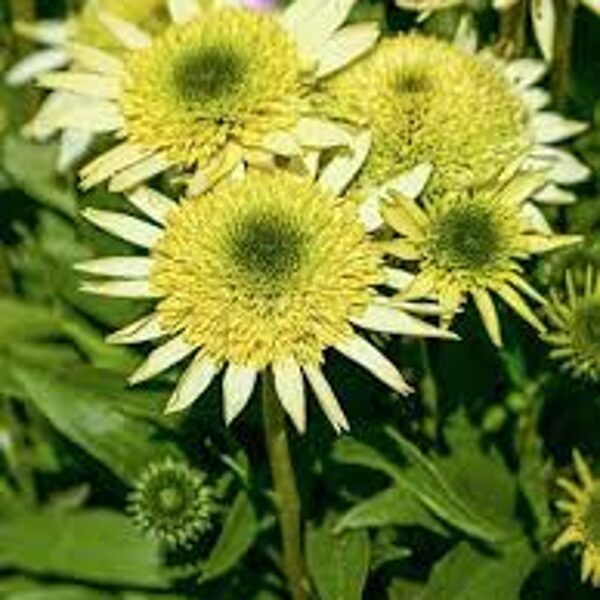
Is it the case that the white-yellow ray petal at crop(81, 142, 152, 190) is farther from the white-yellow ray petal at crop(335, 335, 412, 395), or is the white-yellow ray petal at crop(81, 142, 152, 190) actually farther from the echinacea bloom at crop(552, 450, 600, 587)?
the echinacea bloom at crop(552, 450, 600, 587)

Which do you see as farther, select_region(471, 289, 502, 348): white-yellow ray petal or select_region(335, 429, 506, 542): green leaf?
select_region(335, 429, 506, 542): green leaf

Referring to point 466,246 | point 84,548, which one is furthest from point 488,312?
point 84,548

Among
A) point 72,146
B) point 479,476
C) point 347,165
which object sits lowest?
point 479,476

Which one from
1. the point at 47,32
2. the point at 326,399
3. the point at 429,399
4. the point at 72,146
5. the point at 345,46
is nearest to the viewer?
the point at 326,399

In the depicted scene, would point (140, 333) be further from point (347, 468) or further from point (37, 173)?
point (37, 173)

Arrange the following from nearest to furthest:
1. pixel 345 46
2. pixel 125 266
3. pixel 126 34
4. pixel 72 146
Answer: pixel 125 266 < pixel 345 46 < pixel 126 34 < pixel 72 146

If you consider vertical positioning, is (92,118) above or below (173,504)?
above

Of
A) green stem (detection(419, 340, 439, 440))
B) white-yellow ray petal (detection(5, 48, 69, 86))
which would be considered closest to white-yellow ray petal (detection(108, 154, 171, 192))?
green stem (detection(419, 340, 439, 440))
